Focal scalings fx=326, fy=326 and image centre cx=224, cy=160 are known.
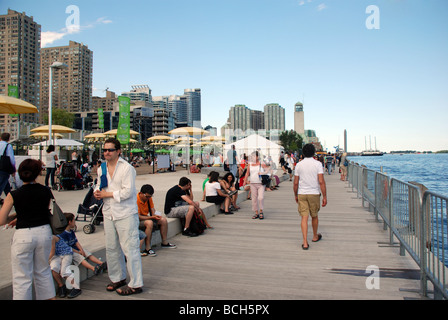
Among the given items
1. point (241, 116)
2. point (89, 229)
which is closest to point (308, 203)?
point (89, 229)

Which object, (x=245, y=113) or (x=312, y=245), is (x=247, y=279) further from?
(x=245, y=113)

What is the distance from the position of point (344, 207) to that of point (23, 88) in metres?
143

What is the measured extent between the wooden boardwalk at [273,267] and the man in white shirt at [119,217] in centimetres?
22

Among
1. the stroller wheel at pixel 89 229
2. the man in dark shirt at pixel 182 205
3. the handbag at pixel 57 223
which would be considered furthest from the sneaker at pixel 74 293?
the man in dark shirt at pixel 182 205

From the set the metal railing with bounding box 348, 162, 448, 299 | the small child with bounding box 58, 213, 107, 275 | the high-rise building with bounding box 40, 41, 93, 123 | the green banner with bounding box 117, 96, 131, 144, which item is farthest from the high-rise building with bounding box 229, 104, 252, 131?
the small child with bounding box 58, 213, 107, 275

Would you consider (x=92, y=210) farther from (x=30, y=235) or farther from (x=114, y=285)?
(x=30, y=235)

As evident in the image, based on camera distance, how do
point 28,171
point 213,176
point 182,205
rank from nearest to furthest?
1. point 28,171
2. point 182,205
3. point 213,176

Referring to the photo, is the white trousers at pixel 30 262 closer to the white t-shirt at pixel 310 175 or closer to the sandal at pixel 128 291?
the sandal at pixel 128 291

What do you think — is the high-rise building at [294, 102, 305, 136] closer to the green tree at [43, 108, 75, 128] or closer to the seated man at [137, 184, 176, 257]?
the green tree at [43, 108, 75, 128]

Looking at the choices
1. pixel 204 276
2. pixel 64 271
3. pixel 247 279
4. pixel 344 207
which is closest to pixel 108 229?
pixel 64 271

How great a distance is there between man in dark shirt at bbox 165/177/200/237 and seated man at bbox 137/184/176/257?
2.85 feet

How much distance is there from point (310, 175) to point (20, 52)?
445 feet

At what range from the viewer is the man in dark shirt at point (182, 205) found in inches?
272

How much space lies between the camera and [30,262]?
323 centimetres
